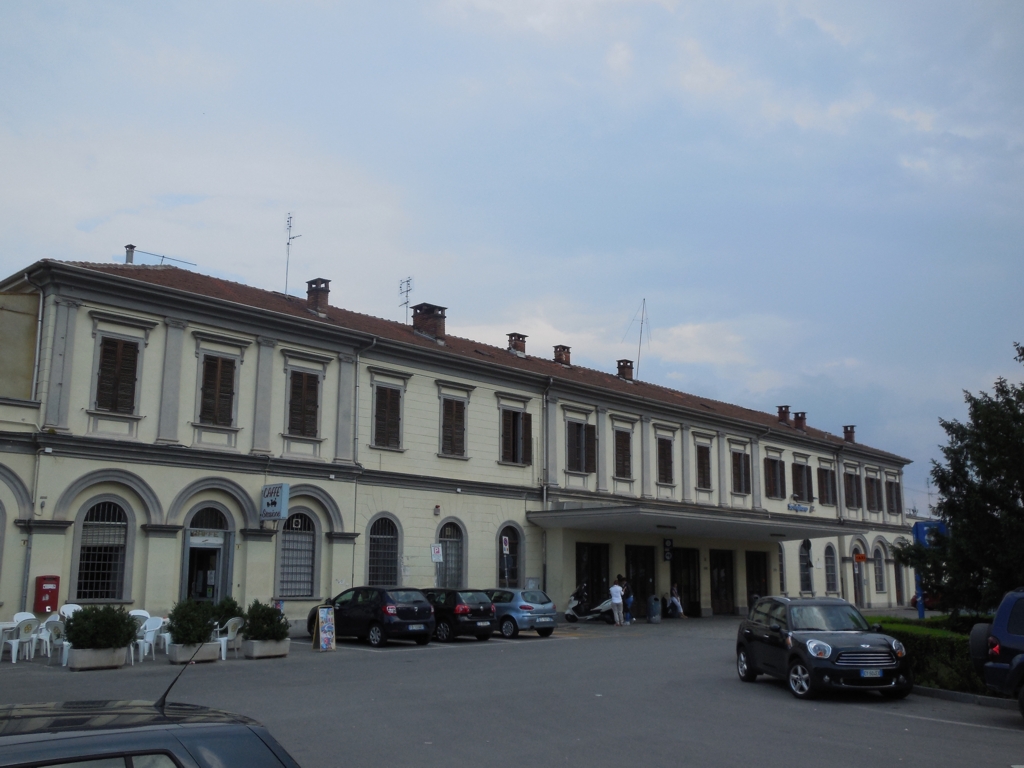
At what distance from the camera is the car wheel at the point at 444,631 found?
25.2 m

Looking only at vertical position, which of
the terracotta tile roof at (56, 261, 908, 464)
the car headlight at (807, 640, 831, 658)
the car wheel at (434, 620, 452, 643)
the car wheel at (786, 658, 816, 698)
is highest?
the terracotta tile roof at (56, 261, 908, 464)

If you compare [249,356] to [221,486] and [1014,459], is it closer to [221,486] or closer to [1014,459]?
[221,486]

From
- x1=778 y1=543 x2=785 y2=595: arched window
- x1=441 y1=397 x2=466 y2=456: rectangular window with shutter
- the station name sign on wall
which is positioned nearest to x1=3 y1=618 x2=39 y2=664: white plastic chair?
the station name sign on wall

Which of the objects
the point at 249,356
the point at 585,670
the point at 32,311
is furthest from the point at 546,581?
the point at 32,311

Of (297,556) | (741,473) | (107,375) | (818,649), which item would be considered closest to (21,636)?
(107,375)

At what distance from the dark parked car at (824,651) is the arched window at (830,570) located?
3473 centimetres

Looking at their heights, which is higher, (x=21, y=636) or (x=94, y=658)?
(x=21, y=636)

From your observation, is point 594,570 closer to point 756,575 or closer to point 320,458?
point 756,575

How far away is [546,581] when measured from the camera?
33.8 m

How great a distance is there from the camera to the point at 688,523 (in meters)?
34.5

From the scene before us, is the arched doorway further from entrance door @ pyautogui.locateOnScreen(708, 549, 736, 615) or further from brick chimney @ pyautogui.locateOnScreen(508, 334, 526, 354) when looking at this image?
entrance door @ pyautogui.locateOnScreen(708, 549, 736, 615)

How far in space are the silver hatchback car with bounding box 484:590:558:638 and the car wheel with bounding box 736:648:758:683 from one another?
10732 mm

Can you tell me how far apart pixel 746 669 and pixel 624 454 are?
21.2m

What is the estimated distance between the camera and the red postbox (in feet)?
68.3
